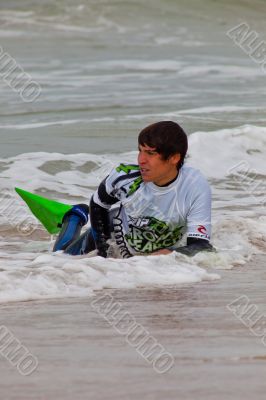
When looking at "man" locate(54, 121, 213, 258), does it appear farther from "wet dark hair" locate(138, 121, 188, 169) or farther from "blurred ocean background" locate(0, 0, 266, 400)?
"blurred ocean background" locate(0, 0, 266, 400)

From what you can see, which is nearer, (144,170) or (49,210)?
(144,170)

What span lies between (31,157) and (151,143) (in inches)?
205

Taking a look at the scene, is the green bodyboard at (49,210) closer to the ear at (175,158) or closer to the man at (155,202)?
the man at (155,202)

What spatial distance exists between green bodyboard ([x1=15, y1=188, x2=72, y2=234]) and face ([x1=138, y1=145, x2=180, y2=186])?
1251 mm

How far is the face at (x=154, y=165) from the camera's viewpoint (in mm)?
5629

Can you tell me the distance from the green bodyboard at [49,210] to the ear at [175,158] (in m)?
1.35

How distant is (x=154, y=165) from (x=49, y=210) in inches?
59.8

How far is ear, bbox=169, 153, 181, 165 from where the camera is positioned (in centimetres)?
567

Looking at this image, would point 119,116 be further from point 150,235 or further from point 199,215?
point 199,215

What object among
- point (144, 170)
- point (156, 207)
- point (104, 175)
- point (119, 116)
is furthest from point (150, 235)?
point (119, 116)

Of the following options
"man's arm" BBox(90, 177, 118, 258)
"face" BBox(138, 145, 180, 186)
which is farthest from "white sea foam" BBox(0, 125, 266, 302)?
"face" BBox(138, 145, 180, 186)

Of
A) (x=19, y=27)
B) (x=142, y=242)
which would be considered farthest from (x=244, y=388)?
(x=19, y=27)

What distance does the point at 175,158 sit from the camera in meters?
5.68

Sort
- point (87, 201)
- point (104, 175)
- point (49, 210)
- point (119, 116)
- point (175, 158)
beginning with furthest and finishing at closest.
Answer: point (119, 116)
point (104, 175)
point (87, 201)
point (49, 210)
point (175, 158)
